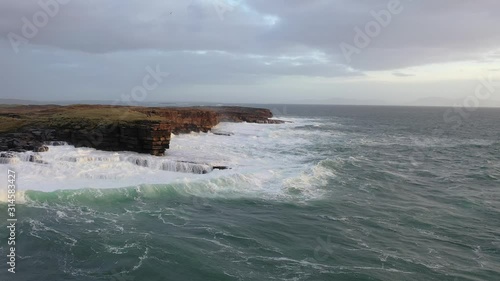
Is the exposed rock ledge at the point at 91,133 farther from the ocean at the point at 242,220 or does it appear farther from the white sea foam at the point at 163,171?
the ocean at the point at 242,220

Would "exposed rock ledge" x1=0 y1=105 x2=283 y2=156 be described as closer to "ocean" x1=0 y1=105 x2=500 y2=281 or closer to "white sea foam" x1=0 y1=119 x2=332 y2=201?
"white sea foam" x1=0 y1=119 x2=332 y2=201

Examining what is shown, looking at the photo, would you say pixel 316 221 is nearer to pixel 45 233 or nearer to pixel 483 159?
pixel 45 233

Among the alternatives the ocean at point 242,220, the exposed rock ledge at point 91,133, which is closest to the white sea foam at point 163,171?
the ocean at point 242,220

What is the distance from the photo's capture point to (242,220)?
774 inches

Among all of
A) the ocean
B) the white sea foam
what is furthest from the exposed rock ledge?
the ocean

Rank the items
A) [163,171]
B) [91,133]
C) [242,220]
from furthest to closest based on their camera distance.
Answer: [91,133] < [163,171] < [242,220]

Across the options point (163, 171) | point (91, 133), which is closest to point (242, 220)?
point (163, 171)

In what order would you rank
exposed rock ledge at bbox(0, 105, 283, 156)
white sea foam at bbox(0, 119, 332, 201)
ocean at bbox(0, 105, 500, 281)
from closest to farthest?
ocean at bbox(0, 105, 500, 281) < white sea foam at bbox(0, 119, 332, 201) < exposed rock ledge at bbox(0, 105, 283, 156)

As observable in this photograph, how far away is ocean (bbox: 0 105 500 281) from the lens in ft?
47.9

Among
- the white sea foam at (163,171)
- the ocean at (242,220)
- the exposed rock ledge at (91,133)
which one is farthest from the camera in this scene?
the exposed rock ledge at (91,133)

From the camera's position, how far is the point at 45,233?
16.7 meters

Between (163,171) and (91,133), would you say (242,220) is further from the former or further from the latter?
(91,133)

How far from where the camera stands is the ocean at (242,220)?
1459cm

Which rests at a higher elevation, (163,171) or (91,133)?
(91,133)
